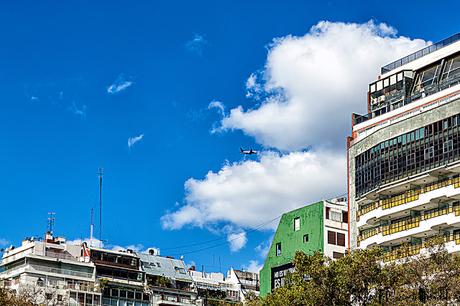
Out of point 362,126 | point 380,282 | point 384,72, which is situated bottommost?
point 380,282

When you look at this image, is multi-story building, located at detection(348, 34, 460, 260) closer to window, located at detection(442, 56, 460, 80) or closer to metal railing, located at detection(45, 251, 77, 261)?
window, located at detection(442, 56, 460, 80)

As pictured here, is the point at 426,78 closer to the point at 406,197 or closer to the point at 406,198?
the point at 406,197

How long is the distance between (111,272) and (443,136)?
220ft

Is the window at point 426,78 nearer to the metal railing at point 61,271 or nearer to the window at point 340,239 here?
the window at point 340,239

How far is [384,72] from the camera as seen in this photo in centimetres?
10594

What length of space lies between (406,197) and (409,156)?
4.39 meters

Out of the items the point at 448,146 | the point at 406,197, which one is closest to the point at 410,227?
the point at 406,197

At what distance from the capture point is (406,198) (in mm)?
90062

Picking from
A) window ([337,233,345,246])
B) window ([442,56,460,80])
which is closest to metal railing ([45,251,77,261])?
window ([337,233,345,246])

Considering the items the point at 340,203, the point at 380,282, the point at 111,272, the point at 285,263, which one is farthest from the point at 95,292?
the point at 380,282

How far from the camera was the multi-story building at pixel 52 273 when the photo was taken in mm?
125500

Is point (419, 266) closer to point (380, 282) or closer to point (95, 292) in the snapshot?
point (380, 282)

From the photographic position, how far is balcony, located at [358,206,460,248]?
8431 cm

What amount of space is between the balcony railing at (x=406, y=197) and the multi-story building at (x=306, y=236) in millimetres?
9718
